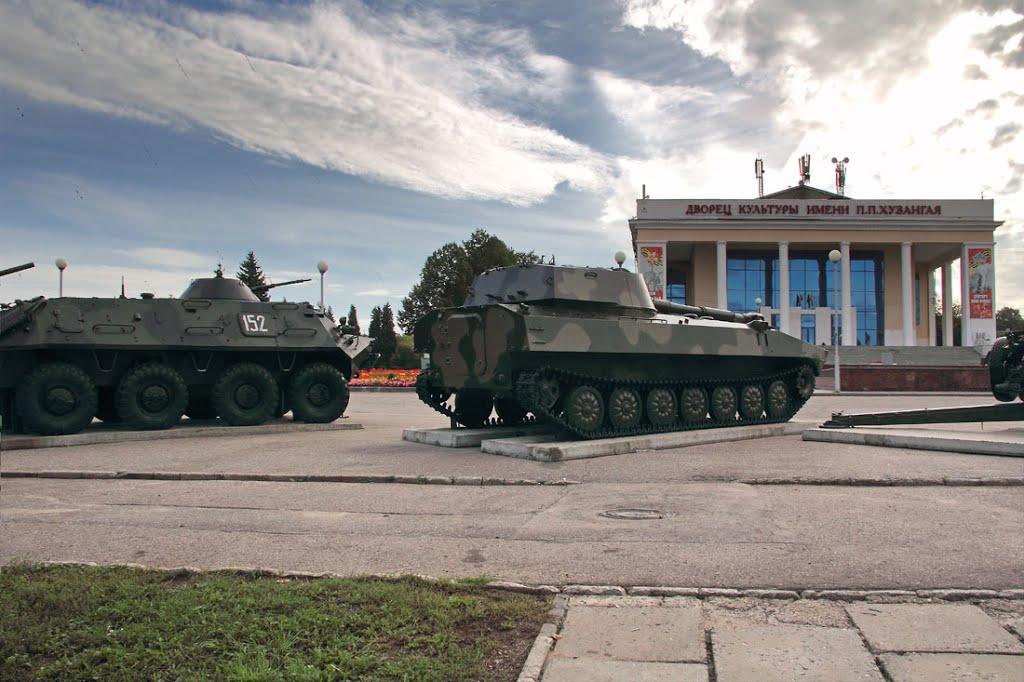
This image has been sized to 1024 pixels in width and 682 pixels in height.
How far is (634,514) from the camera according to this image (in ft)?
24.8

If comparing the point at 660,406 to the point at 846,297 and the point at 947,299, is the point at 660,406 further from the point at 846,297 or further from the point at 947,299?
the point at 947,299

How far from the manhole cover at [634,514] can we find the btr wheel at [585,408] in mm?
4722

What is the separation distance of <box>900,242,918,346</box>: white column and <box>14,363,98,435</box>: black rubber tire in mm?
49688

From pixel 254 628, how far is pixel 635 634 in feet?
6.07

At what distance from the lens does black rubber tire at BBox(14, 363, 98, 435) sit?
46.9 ft

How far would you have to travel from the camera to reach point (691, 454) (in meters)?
12.1

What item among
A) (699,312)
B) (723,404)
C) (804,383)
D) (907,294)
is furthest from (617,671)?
(907,294)

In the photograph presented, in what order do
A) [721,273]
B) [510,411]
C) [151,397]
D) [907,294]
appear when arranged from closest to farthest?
[151,397], [510,411], [721,273], [907,294]

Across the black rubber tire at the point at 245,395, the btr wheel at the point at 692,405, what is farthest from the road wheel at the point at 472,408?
the black rubber tire at the point at 245,395

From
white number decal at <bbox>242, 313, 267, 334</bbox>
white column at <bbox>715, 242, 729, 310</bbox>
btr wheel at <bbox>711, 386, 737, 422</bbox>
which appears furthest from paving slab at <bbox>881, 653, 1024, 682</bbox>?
white column at <bbox>715, 242, 729, 310</bbox>

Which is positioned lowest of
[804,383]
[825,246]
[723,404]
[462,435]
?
[462,435]

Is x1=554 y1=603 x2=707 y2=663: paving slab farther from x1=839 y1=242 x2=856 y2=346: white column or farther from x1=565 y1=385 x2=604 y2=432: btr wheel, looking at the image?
x1=839 y1=242 x2=856 y2=346: white column

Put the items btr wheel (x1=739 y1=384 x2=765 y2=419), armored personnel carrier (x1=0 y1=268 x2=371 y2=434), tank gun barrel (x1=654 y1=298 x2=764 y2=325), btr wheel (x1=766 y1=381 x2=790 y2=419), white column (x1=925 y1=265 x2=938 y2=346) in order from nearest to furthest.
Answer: armored personnel carrier (x1=0 y1=268 x2=371 y2=434)
btr wheel (x1=739 y1=384 x2=765 y2=419)
tank gun barrel (x1=654 y1=298 x2=764 y2=325)
btr wheel (x1=766 y1=381 x2=790 y2=419)
white column (x1=925 y1=265 x2=938 y2=346)

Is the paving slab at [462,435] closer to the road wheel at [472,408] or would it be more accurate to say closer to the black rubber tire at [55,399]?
the road wheel at [472,408]
